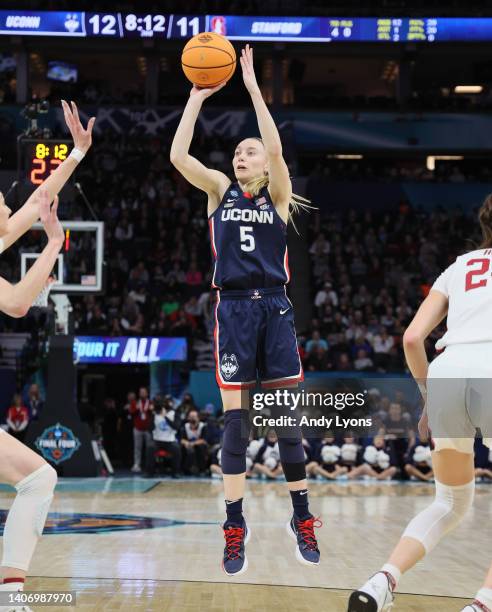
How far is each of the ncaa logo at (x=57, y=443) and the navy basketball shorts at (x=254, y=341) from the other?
410 inches

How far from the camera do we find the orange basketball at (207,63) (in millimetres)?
5781

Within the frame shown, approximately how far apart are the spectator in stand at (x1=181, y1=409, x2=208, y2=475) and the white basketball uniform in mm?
12786

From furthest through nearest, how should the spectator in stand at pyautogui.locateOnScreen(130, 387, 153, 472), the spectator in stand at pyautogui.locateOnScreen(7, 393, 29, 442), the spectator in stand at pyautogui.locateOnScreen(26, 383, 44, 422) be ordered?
the spectator in stand at pyautogui.locateOnScreen(130, 387, 153, 472) < the spectator in stand at pyautogui.locateOnScreen(26, 383, 44, 422) < the spectator in stand at pyautogui.locateOnScreen(7, 393, 29, 442)

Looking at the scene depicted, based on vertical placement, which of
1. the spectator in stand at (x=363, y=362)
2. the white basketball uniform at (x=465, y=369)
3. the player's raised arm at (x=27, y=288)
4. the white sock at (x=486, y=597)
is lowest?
the spectator in stand at (x=363, y=362)

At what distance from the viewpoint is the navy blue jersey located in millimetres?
5734

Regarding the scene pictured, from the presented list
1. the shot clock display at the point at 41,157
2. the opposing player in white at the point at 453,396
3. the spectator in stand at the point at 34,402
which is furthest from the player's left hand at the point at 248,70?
the spectator in stand at the point at 34,402

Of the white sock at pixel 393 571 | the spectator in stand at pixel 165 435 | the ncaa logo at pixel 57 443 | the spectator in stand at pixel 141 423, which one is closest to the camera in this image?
the white sock at pixel 393 571

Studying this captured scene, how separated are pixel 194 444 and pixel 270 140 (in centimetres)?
1219

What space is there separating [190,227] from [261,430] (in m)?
9.29

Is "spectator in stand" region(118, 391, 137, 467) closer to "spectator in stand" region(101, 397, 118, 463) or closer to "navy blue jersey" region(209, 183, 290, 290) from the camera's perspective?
"spectator in stand" region(101, 397, 118, 463)

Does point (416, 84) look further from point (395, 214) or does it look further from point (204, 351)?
point (204, 351)

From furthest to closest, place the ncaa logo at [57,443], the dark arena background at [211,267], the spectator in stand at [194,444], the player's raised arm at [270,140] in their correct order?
the spectator in stand at [194,444]
the ncaa logo at [57,443]
the dark arena background at [211,267]
the player's raised arm at [270,140]

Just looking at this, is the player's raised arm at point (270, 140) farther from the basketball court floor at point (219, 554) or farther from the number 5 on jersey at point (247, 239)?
the basketball court floor at point (219, 554)

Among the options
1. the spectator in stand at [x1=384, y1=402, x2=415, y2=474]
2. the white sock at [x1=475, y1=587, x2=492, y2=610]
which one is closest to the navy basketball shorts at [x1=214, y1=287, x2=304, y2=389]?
the white sock at [x1=475, y1=587, x2=492, y2=610]
